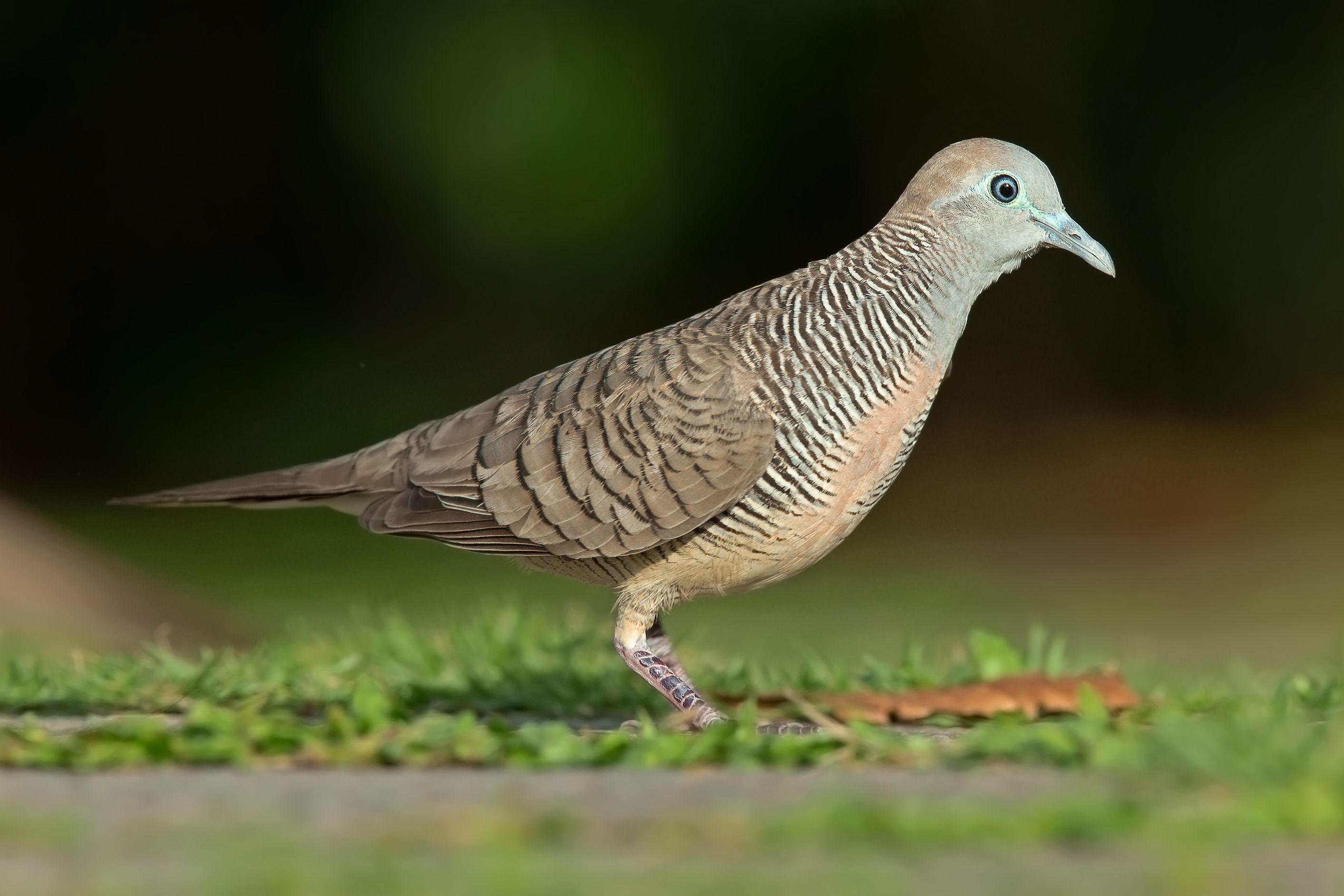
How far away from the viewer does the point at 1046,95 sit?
12812 mm

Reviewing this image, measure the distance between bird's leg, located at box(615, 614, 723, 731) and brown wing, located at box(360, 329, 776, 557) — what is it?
27cm

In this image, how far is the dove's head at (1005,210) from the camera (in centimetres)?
485

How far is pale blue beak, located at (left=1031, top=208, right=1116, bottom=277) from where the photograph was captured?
15.9 feet

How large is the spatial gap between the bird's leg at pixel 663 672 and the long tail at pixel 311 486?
866mm

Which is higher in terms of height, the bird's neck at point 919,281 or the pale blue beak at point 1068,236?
the pale blue beak at point 1068,236

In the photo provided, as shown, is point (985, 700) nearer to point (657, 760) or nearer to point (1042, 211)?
point (1042, 211)

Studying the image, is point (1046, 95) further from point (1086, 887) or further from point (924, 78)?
point (1086, 887)

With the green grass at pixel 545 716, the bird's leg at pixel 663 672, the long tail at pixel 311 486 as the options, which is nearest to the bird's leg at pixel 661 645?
the bird's leg at pixel 663 672

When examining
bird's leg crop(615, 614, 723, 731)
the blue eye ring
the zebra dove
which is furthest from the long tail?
the blue eye ring

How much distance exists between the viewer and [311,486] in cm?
520

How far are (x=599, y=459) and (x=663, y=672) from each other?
24.3 inches

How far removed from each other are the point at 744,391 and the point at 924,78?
871 centimetres

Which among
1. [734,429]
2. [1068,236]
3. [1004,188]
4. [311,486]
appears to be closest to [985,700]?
[734,429]

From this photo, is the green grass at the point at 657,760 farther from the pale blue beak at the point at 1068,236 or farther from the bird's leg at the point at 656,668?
the pale blue beak at the point at 1068,236
